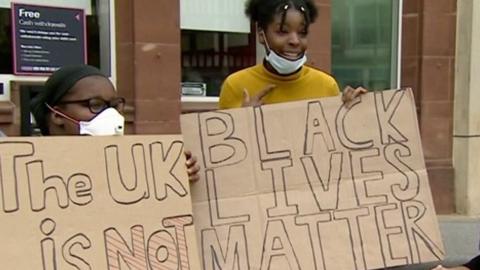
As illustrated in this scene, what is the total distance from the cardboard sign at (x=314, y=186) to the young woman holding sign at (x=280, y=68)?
0.86 feet

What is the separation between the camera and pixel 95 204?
2232mm

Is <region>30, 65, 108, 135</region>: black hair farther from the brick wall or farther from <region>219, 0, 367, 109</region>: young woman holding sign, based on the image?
the brick wall

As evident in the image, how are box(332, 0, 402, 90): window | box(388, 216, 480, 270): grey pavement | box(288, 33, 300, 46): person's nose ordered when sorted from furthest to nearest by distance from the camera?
1. box(332, 0, 402, 90): window
2. box(388, 216, 480, 270): grey pavement
3. box(288, 33, 300, 46): person's nose

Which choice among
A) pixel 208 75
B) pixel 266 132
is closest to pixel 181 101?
pixel 208 75

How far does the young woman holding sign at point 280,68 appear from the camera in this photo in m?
2.85

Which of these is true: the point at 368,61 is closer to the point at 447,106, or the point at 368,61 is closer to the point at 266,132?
the point at 447,106

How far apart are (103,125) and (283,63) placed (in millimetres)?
844

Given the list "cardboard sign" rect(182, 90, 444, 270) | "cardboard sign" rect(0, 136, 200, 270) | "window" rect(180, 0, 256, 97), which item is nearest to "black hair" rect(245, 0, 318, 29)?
"cardboard sign" rect(182, 90, 444, 270)

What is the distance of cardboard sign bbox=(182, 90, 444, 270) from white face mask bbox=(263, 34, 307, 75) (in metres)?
0.26

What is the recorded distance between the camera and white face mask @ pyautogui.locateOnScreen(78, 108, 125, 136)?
7.72 ft

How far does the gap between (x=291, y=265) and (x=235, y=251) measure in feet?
0.68

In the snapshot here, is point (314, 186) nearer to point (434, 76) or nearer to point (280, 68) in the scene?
point (280, 68)

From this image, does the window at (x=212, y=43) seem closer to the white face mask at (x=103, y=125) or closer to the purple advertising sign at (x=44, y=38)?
the purple advertising sign at (x=44, y=38)

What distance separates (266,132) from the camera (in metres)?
2.61
